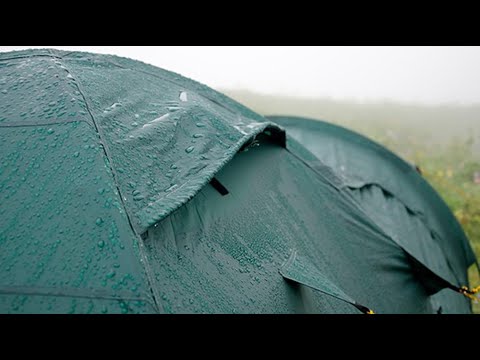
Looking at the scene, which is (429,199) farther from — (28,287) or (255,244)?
(28,287)

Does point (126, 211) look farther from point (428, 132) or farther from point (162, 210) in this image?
point (428, 132)

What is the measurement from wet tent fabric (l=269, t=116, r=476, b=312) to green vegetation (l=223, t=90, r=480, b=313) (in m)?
0.81

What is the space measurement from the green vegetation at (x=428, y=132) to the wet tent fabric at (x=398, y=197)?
81 centimetres

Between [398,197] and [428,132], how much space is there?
628 centimetres

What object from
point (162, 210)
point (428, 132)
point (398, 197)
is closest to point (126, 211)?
point (162, 210)

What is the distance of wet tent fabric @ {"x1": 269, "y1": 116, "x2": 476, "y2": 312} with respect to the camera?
2234 millimetres

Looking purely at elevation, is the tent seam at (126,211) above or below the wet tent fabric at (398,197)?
above

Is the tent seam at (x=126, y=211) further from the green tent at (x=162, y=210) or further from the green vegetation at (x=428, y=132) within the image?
the green vegetation at (x=428, y=132)

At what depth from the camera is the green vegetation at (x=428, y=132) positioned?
439cm

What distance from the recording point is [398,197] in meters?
2.60

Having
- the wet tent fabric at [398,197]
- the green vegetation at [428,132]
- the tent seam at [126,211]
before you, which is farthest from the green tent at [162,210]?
the green vegetation at [428,132]

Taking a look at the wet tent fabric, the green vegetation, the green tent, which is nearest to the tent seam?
the green tent

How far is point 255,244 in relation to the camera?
113 cm

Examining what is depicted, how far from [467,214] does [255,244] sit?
12.3 ft
